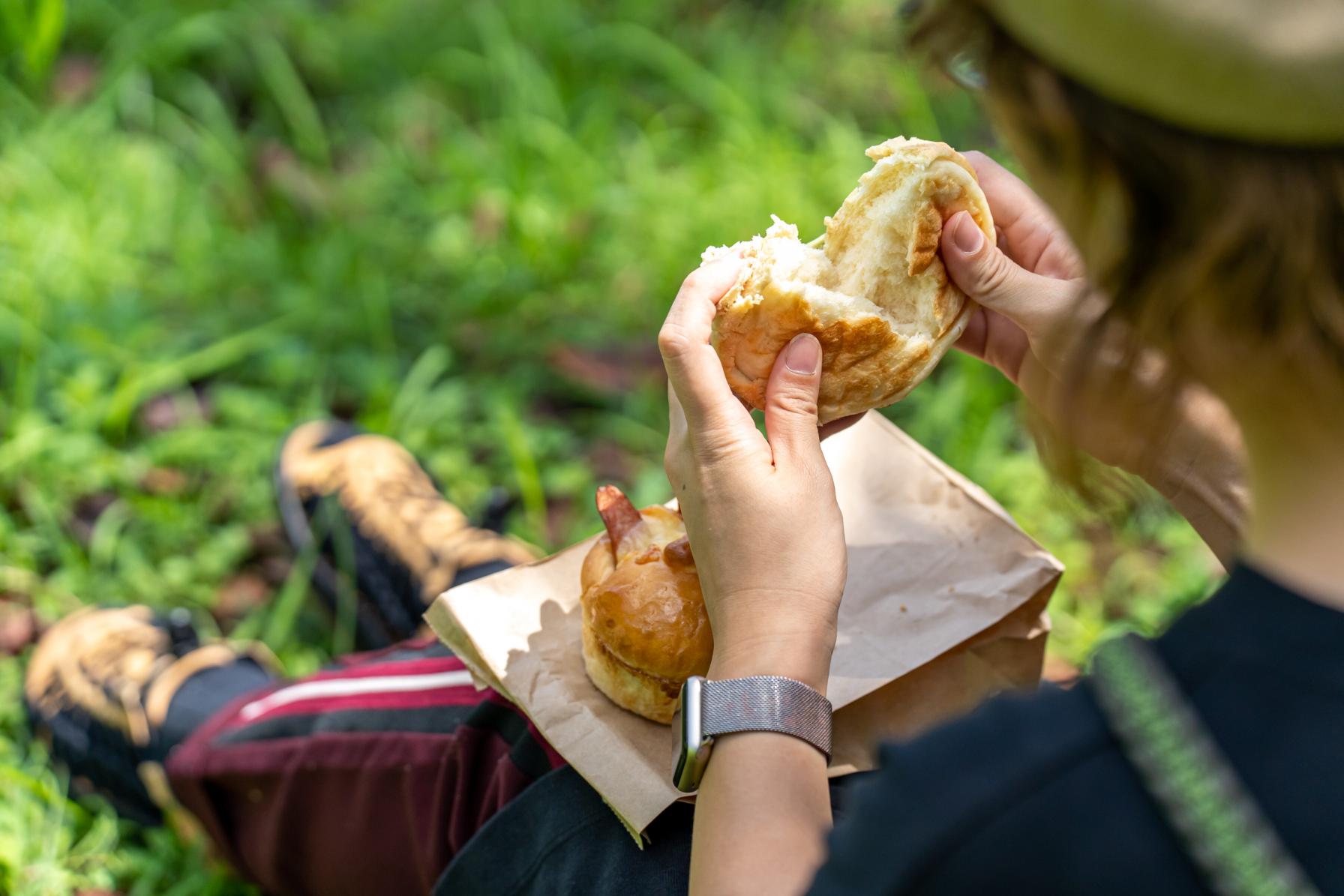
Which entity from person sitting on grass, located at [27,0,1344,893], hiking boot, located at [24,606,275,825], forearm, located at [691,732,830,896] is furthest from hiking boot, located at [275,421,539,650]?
forearm, located at [691,732,830,896]

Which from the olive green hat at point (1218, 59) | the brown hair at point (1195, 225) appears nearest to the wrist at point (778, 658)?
the brown hair at point (1195, 225)

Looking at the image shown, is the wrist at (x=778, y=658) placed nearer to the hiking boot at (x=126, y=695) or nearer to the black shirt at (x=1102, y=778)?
the black shirt at (x=1102, y=778)

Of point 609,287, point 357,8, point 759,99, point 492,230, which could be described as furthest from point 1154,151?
point 357,8

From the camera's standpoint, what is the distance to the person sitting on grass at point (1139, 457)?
832 millimetres

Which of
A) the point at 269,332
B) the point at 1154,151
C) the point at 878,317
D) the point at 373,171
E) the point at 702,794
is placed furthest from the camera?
the point at 373,171

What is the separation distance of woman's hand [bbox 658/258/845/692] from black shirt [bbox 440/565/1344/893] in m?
0.39

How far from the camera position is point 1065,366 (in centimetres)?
106

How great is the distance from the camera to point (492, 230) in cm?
380

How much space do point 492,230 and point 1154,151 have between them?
3146 millimetres

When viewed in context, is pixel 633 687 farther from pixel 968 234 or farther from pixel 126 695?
pixel 126 695

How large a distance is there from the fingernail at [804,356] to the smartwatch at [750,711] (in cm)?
46

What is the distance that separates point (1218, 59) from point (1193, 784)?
0.56 metres

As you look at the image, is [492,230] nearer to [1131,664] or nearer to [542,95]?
[542,95]

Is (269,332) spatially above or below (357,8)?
below
